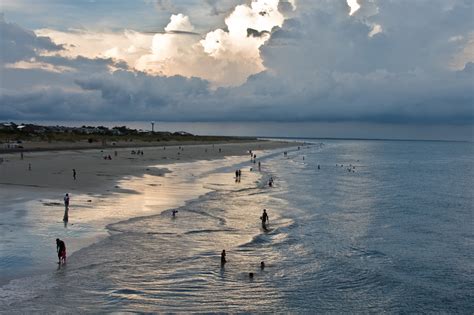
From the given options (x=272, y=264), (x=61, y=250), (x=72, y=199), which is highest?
(x=61, y=250)

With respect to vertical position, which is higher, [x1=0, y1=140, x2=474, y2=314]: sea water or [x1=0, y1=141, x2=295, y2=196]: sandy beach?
[x1=0, y1=141, x2=295, y2=196]: sandy beach

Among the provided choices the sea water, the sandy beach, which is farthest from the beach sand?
the sea water

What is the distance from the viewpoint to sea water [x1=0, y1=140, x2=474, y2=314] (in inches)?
651

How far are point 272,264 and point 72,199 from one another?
751 inches

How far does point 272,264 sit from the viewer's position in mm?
21391

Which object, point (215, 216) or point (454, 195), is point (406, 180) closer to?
point (454, 195)

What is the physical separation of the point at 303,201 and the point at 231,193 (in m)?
6.93

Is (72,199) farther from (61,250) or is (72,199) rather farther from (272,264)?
(272,264)

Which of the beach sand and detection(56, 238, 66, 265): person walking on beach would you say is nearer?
detection(56, 238, 66, 265): person walking on beach

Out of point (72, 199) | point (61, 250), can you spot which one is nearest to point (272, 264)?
point (61, 250)

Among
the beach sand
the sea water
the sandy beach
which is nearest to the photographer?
the sea water

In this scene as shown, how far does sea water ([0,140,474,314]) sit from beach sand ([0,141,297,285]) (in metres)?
1.36

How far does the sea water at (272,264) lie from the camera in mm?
16547

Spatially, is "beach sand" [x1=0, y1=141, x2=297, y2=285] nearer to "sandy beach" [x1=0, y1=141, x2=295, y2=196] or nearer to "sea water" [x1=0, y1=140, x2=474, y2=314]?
"sandy beach" [x1=0, y1=141, x2=295, y2=196]
